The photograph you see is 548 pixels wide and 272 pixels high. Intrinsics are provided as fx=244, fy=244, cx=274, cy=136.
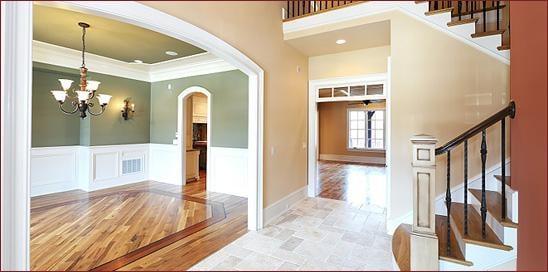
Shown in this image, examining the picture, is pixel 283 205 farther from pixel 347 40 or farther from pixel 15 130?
pixel 15 130

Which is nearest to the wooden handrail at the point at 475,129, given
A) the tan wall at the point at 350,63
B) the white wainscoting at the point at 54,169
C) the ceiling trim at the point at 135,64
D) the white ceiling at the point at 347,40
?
the white ceiling at the point at 347,40

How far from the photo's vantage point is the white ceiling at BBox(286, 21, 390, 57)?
3182 millimetres

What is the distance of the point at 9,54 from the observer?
1.32 meters

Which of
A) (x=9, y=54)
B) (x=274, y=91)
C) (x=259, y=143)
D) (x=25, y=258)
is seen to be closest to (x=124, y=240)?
(x=25, y=258)

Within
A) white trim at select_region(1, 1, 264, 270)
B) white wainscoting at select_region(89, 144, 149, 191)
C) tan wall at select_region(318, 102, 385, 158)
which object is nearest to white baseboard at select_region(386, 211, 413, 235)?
white trim at select_region(1, 1, 264, 270)

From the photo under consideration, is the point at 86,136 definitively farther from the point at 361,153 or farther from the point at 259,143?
the point at 361,153

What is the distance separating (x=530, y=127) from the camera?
1.73 meters

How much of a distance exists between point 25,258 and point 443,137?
3595 mm

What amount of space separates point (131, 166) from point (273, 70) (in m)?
4.32

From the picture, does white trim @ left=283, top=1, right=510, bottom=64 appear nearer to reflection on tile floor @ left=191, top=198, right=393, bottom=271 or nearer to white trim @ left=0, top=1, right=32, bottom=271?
reflection on tile floor @ left=191, top=198, right=393, bottom=271

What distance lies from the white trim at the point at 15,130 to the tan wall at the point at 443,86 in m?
2.94

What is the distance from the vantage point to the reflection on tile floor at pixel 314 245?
2.21 meters

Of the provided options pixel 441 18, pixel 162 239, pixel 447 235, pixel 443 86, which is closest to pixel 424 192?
pixel 447 235

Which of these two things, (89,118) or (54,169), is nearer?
(54,169)
